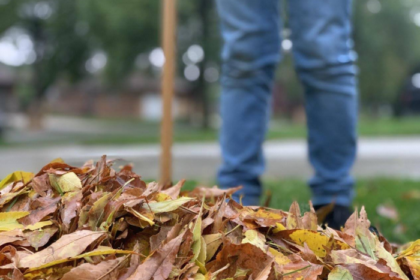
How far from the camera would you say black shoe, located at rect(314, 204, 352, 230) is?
3.67 feet

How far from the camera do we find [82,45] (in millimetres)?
18578

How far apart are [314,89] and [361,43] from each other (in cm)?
1805

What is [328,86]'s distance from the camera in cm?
146

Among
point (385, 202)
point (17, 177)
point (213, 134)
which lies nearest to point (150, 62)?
point (213, 134)

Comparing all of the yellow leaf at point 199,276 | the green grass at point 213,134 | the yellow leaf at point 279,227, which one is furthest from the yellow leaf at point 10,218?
the green grass at point 213,134

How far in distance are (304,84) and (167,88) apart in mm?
461

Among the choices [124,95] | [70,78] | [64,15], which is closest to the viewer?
[64,15]

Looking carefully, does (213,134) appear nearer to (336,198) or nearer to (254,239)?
(336,198)

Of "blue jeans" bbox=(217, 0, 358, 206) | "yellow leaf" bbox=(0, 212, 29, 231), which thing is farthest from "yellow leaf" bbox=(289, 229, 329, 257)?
"blue jeans" bbox=(217, 0, 358, 206)

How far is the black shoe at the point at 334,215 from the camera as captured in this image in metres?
1.12

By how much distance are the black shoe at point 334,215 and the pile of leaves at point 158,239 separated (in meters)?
0.25

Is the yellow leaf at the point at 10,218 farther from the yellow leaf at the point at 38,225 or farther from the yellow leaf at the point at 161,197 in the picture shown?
the yellow leaf at the point at 161,197

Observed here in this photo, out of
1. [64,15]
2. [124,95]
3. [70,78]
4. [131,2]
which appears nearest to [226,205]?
[131,2]

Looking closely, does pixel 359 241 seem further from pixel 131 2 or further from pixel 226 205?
pixel 131 2
